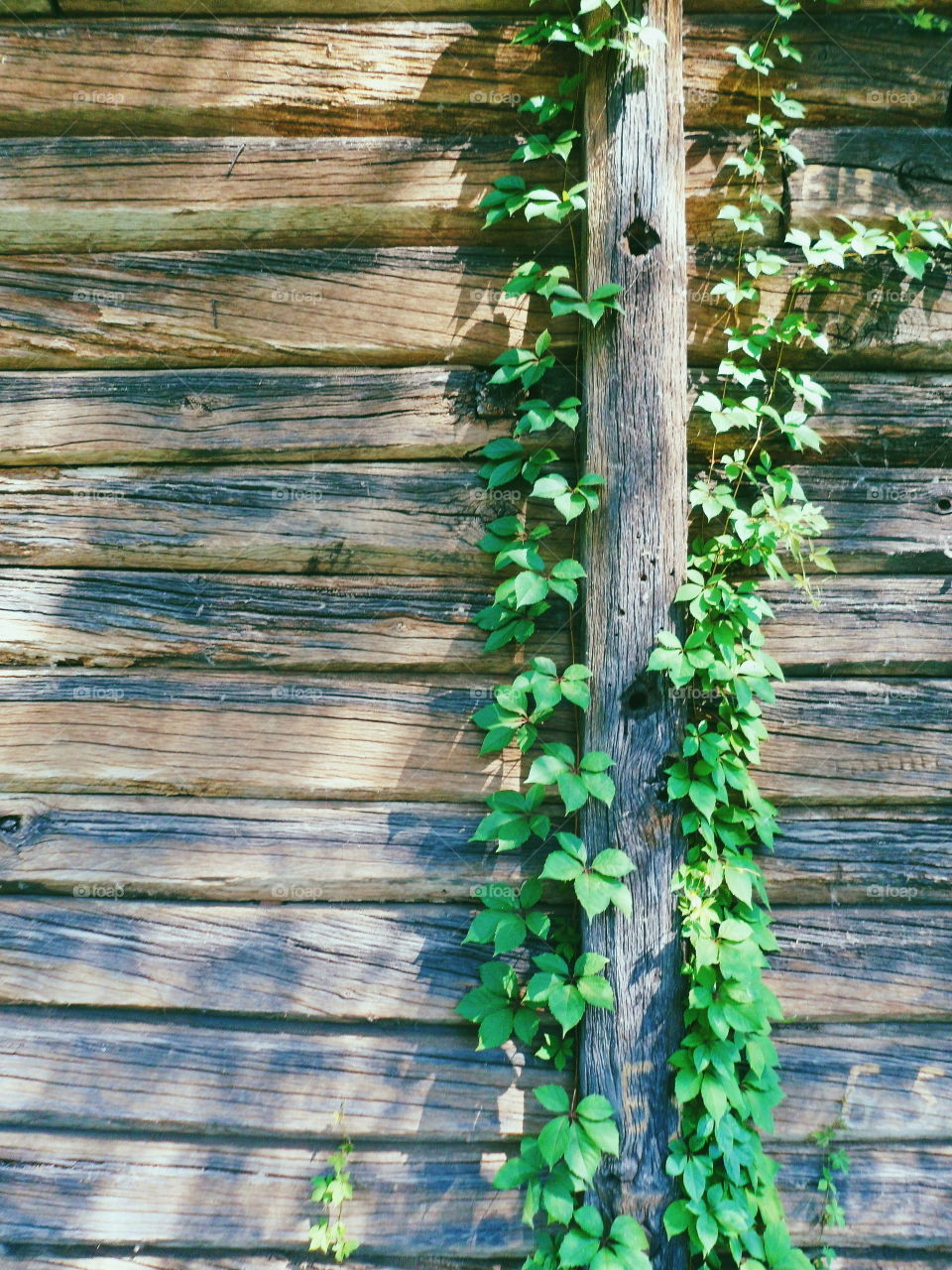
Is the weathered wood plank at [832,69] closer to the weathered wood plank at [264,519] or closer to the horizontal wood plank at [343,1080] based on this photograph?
the weathered wood plank at [264,519]

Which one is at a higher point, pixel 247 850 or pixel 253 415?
pixel 253 415

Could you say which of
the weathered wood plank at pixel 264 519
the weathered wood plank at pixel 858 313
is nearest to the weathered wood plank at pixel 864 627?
the weathered wood plank at pixel 264 519

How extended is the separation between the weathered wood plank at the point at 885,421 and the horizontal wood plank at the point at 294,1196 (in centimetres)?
177

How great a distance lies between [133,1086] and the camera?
6.17ft

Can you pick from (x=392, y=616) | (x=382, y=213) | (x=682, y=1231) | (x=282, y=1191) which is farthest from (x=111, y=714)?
(x=682, y=1231)

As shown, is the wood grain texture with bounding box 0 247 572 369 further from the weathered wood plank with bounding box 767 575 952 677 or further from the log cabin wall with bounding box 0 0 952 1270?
the weathered wood plank with bounding box 767 575 952 677

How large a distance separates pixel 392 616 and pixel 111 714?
77 centimetres

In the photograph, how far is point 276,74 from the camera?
186cm

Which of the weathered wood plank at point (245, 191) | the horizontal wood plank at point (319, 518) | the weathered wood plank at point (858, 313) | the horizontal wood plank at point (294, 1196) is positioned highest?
the weathered wood plank at point (245, 191)

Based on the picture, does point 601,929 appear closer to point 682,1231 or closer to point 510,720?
point 510,720

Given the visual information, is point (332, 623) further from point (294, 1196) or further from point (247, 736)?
point (294, 1196)

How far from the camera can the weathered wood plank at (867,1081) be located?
190 cm

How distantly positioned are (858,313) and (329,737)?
172cm

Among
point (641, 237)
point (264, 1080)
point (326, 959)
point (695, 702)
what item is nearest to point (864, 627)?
point (695, 702)
